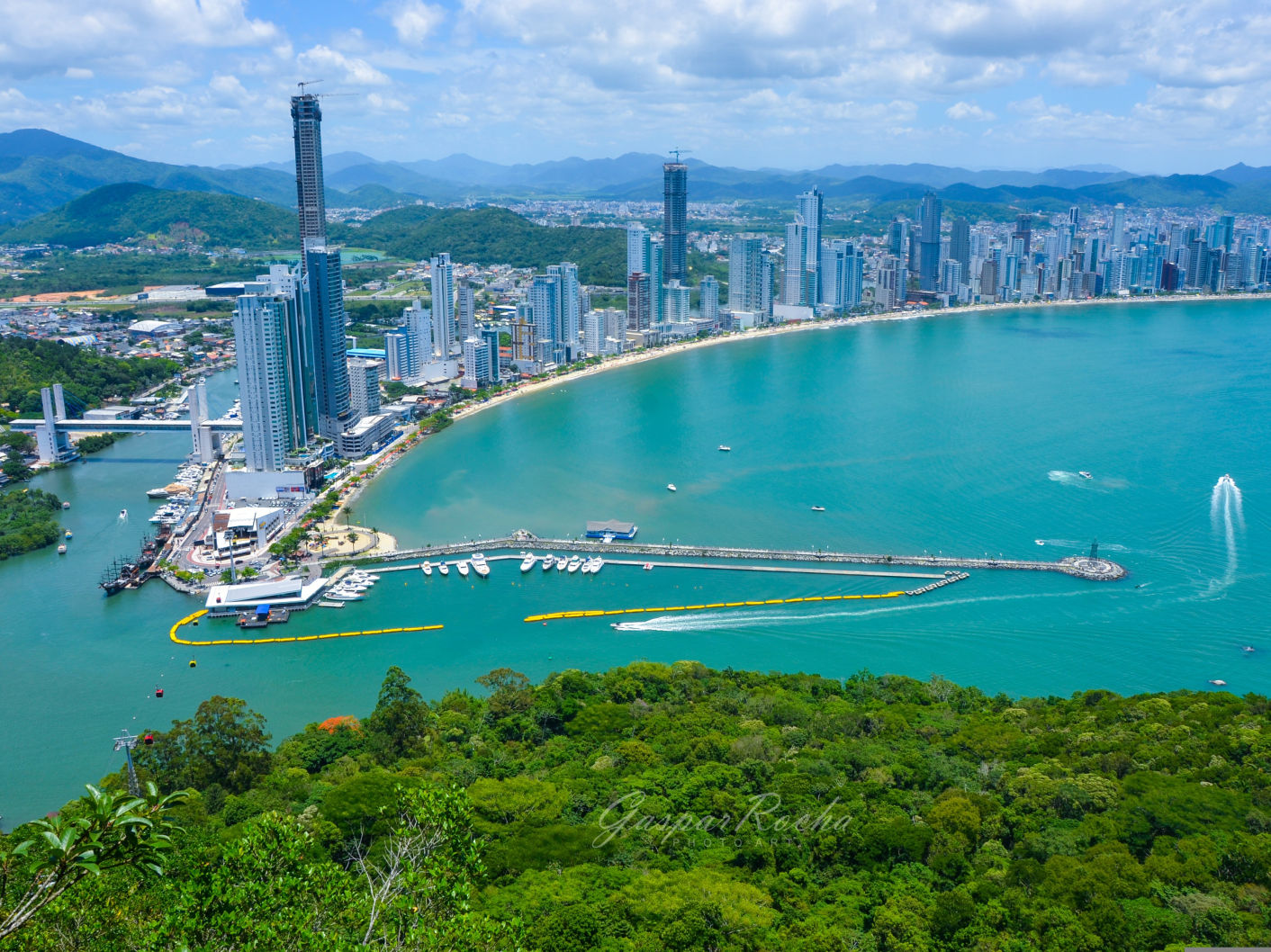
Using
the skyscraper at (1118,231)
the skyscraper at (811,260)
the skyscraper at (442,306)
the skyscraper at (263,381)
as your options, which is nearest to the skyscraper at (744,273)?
the skyscraper at (811,260)

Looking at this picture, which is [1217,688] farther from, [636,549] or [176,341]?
[176,341]

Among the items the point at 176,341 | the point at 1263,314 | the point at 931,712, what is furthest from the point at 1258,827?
the point at 1263,314

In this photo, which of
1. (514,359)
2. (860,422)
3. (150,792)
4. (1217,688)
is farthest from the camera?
(514,359)

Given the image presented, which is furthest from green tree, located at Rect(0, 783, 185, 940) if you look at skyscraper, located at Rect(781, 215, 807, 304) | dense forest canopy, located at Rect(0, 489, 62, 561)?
skyscraper, located at Rect(781, 215, 807, 304)

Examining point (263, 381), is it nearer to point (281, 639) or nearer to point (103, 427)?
point (103, 427)

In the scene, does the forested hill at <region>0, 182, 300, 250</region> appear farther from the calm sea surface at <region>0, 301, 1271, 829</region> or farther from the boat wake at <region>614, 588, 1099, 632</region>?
the boat wake at <region>614, 588, 1099, 632</region>

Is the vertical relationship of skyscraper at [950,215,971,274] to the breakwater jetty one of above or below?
above
